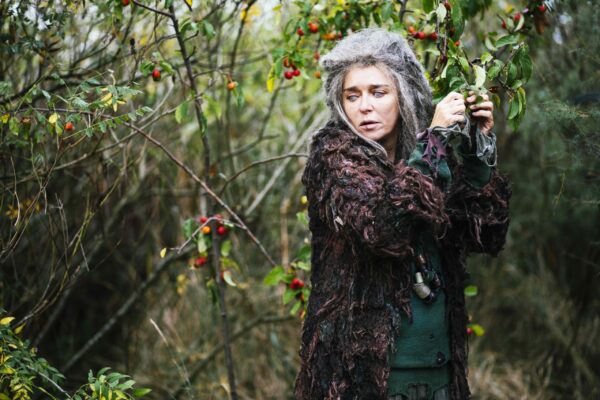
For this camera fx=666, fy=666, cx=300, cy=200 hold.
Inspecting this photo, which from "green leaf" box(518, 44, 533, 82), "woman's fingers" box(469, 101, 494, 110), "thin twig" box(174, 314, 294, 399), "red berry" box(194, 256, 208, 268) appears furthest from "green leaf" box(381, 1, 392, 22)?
"thin twig" box(174, 314, 294, 399)

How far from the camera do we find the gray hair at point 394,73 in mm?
2324

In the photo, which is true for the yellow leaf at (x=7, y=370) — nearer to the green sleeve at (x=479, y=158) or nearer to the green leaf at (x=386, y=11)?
the green sleeve at (x=479, y=158)

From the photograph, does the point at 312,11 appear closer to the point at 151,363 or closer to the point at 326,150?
the point at 326,150

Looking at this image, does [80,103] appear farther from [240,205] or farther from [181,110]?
[240,205]

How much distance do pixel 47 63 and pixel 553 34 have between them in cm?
286

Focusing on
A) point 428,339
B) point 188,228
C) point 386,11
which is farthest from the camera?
point 188,228

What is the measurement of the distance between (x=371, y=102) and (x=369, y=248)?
1.81ft

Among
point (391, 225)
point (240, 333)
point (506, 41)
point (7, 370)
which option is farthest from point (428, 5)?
point (240, 333)

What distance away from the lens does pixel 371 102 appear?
2.29 m

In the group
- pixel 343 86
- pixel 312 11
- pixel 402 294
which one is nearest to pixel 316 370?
pixel 402 294

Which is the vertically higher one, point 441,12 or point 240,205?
point 441,12

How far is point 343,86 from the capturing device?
2.37 meters

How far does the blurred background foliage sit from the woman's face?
0.67 metres

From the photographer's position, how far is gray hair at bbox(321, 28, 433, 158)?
91.5 inches
